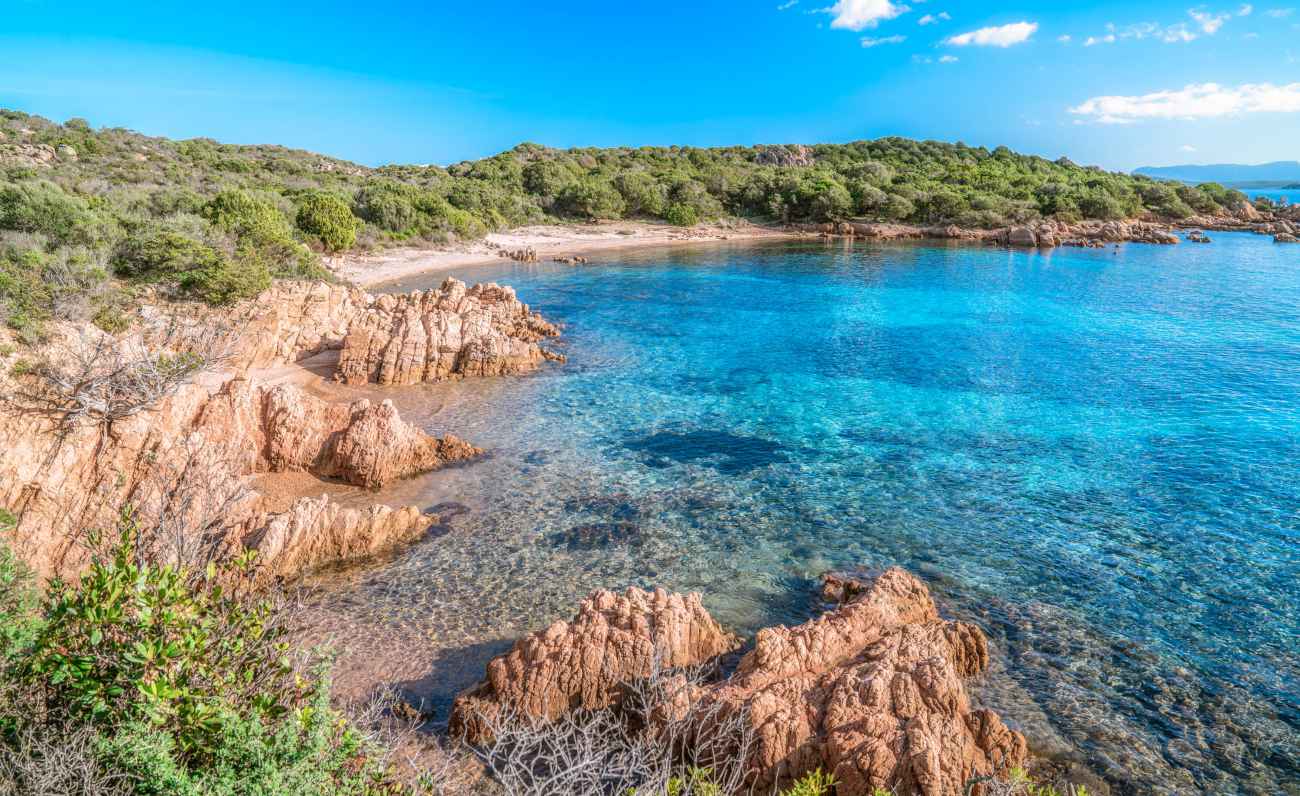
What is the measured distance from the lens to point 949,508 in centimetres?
1577

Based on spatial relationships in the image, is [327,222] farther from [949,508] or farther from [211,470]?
[949,508]

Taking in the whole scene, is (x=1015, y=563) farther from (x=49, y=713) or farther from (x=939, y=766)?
(x=49, y=713)

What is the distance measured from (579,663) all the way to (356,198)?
62034mm

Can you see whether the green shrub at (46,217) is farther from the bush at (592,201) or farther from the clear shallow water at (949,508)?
the bush at (592,201)

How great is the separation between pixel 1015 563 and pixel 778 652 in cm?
691

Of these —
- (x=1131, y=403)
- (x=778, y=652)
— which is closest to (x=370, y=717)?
(x=778, y=652)

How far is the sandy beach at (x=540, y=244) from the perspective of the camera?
46841 millimetres

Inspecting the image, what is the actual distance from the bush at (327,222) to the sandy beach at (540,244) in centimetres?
→ 118

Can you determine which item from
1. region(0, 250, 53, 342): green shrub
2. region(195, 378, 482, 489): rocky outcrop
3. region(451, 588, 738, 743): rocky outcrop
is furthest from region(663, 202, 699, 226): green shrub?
region(451, 588, 738, 743): rocky outcrop

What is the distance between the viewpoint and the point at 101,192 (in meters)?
37.8

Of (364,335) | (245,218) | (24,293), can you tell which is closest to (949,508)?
(364,335)

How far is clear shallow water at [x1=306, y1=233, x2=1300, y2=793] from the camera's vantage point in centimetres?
1020

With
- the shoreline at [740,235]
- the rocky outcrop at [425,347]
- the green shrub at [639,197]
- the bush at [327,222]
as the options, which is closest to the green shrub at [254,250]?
the rocky outcrop at [425,347]

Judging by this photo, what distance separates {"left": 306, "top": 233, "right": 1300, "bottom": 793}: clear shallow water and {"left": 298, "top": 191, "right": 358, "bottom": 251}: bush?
21690 mm
